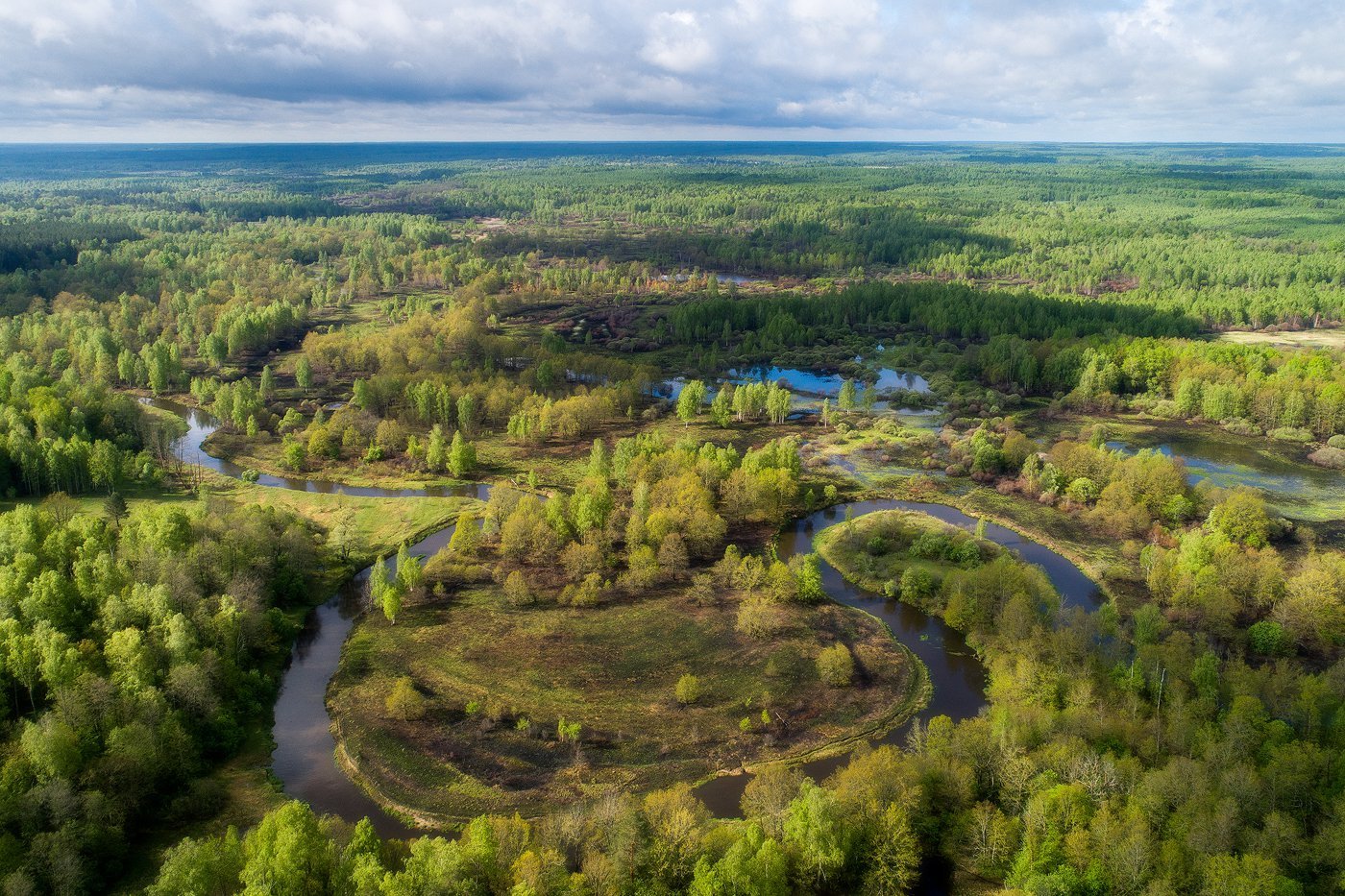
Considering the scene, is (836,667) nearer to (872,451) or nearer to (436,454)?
(872,451)

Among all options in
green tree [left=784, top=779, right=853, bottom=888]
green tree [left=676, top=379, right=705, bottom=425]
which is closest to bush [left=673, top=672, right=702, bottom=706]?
green tree [left=784, top=779, right=853, bottom=888]

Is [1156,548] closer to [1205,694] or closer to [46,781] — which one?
[1205,694]

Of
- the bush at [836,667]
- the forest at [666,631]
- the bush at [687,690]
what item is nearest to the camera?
the forest at [666,631]

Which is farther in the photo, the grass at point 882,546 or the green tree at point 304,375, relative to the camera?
the green tree at point 304,375

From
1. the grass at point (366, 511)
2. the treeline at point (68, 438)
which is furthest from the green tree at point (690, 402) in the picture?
the treeline at point (68, 438)

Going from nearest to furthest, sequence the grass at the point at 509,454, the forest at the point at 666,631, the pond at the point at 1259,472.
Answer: the forest at the point at 666,631 < the pond at the point at 1259,472 < the grass at the point at 509,454

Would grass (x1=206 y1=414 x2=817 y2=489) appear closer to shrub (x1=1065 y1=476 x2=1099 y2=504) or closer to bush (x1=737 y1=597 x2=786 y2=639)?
shrub (x1=1065 y1=476 x2=1099 y2=504)

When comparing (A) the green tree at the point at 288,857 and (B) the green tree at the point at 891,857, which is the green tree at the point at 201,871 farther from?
(B) the green tree at the point at 891,857

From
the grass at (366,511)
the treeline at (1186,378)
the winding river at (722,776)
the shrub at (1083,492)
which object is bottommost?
the winding river at (722,776)
